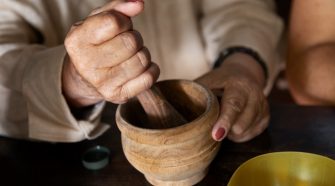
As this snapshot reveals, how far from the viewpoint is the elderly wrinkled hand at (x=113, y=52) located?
0.57 m

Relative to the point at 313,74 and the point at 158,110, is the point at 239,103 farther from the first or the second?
the point at 313,74

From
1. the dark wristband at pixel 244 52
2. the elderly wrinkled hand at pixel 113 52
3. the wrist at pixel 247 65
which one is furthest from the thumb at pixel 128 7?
the dark wristband at pixel 244 52

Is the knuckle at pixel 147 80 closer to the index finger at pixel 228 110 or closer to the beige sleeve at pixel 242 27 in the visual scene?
the index finger at pixel 228 110

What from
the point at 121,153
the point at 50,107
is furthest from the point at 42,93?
the point at 121,153

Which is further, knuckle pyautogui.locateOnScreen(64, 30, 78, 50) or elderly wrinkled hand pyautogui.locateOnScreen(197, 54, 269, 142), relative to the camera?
elderly wrinkled hand pyautogui.locateOnScreen(197, 54, 269, 142)

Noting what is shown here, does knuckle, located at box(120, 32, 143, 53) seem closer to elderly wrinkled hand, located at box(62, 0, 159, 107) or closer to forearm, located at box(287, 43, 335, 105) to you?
elderly wrinkled hand, located at box(62, 0, 159, 107)

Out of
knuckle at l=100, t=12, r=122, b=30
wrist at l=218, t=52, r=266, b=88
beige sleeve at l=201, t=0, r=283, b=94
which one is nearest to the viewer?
knuckle at l=100, t=12, r=122, b=30

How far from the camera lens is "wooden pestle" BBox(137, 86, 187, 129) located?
65cm

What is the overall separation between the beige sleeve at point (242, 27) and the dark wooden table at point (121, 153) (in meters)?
0.24

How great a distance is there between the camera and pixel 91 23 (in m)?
0.57

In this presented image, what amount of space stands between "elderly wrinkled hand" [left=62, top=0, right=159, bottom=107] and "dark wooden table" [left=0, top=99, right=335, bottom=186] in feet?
0.57

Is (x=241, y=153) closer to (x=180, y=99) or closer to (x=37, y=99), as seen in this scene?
(x=180, y=99)

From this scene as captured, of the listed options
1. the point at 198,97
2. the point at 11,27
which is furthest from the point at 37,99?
the point at 198,97

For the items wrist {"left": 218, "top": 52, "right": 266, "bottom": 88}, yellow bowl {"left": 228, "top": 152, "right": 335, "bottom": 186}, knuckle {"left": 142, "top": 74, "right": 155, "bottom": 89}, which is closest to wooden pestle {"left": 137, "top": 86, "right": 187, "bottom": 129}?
knuckle {"left": 142, "top": 74, "right": 155, "bottom": 89}
